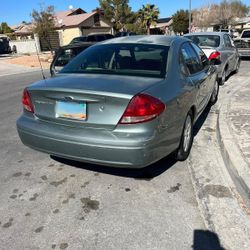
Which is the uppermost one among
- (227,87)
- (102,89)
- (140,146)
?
(102,89)

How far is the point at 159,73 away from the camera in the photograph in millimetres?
3742

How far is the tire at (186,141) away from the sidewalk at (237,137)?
0.48 m

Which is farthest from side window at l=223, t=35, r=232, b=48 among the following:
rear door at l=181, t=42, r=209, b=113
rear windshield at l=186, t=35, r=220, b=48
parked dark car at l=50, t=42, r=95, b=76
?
rear door at l=181, t=42, r=209, b=113

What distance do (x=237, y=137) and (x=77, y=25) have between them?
138 feet

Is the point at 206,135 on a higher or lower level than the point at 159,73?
lower

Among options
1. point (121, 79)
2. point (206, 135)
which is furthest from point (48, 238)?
point (206, 135)

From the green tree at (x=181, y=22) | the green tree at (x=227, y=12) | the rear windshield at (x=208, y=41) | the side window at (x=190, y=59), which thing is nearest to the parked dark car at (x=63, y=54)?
the side window at (x=190, y=59)

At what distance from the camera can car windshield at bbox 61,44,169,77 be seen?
3.86 m

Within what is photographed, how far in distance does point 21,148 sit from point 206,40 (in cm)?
716

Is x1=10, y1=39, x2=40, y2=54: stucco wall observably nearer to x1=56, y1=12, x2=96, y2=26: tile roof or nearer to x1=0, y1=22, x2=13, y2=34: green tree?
x1=56, y1=12, x2=96, y2=26: tile roof

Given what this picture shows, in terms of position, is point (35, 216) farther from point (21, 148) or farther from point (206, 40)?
point (206, 40)

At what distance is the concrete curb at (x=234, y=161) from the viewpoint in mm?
3498

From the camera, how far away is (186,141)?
14.5ft

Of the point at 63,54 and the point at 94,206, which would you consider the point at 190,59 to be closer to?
the point at 94,206
